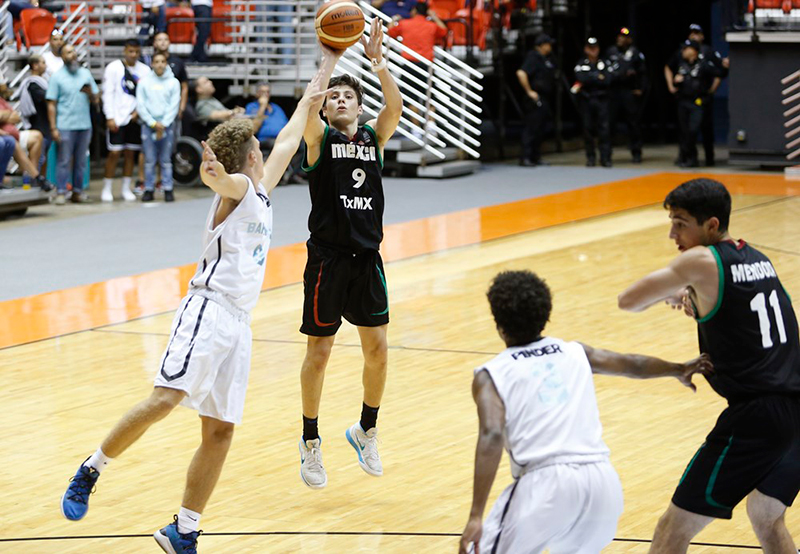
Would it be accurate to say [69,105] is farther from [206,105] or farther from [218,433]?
[218,433]

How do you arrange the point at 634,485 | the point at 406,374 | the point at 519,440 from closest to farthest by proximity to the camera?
the point at 519,440, the point at 634,485, the point at 406,374

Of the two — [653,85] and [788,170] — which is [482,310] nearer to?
[788,170]

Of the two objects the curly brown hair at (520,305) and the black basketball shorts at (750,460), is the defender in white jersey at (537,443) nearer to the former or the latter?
the curly brown hair at (520,305)

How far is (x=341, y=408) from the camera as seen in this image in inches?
304

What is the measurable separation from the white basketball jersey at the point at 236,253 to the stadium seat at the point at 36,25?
46.3 feet

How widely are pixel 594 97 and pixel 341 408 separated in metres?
13.8

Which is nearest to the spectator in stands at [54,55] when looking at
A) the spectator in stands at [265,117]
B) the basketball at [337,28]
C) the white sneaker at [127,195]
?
the white sneaker at [127,195]

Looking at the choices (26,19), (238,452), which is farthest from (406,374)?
(26,19)

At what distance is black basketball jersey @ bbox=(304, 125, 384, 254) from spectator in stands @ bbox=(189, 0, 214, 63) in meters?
13.7

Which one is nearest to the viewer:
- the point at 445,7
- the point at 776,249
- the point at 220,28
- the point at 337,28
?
the point at 337,28

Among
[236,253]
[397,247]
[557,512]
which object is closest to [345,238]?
[236,253]

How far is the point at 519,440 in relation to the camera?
3842 millimetres

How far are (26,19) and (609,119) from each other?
9.26 m

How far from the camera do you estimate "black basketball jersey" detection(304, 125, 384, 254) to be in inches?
249
